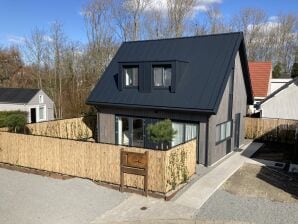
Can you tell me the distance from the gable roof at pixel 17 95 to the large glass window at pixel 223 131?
60.1 feet

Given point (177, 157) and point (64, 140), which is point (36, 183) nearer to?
point (64, 140)

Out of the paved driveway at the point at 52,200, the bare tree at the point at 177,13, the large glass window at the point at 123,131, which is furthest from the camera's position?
the bare tree at the point at 177,13

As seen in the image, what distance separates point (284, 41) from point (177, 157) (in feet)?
163

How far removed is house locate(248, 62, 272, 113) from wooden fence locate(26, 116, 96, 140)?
16.4 meters

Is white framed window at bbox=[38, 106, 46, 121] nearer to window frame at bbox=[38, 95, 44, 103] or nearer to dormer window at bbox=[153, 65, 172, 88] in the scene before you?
window frame at bbox=[38, 95, 44, 103]

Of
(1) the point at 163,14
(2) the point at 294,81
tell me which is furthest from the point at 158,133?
(1) the point at 163,14

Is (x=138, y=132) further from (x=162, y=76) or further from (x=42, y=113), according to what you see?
(x=42, y=113)

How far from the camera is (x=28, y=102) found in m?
27.0

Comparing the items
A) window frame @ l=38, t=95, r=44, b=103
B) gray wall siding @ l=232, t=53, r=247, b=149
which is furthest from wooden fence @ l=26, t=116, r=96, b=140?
gray wall siding @ l=232, t=53, r=247, b=149

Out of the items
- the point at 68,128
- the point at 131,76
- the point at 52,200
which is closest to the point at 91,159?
the point at 52,200

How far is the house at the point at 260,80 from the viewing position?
29641mm

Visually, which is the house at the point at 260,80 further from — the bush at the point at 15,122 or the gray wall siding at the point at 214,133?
the bush at the point at 15,122

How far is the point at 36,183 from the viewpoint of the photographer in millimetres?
11969

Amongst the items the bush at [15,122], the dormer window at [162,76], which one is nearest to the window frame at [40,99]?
the bush at [15,122]
